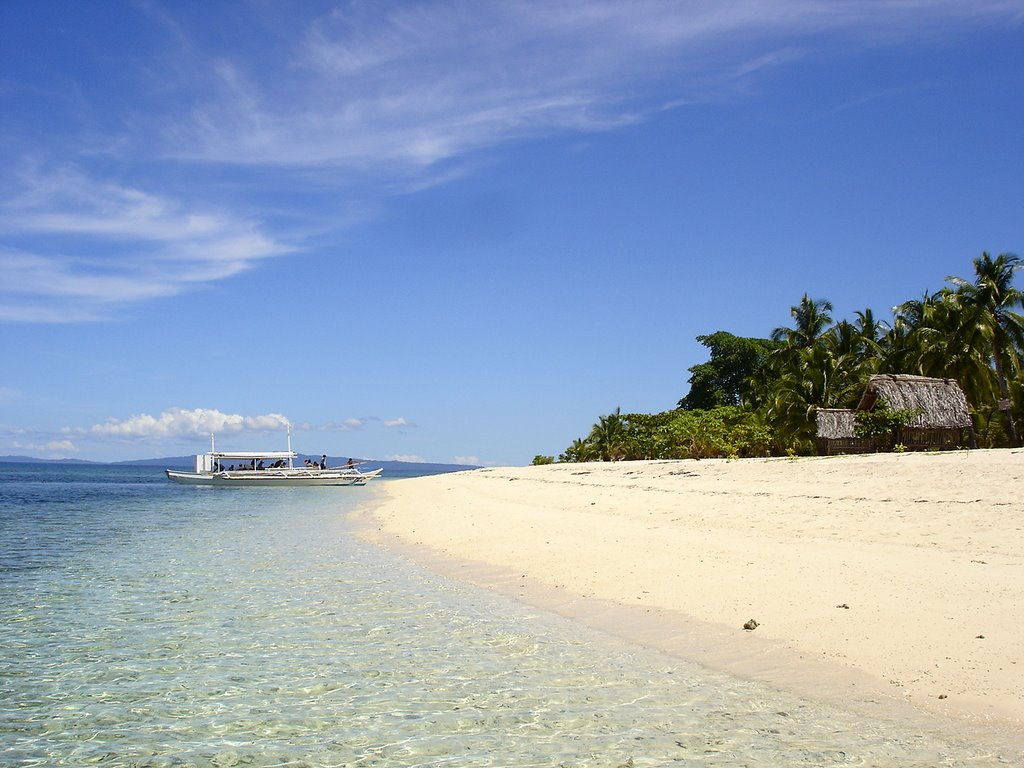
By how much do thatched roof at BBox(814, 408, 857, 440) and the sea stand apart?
82.9ft

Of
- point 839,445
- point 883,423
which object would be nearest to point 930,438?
point 883,423

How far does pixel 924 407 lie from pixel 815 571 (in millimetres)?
27277

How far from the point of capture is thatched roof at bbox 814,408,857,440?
33.6 metres

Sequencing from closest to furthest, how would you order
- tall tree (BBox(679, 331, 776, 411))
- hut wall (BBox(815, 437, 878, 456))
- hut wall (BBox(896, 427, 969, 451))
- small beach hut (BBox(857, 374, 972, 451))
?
hut wall (BBox(896, 427, 969, 451)) < small beach hut (BBox(857, 374, 972, 451)) < hut wall (BBox(815, 437, 878, 456)) < tall tree (BBox(679, 331, 776, 411))

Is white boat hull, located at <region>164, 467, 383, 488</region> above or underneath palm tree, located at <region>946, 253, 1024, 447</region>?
underneath

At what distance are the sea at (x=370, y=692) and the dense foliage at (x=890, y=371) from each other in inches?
1099

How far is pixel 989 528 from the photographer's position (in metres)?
12.0

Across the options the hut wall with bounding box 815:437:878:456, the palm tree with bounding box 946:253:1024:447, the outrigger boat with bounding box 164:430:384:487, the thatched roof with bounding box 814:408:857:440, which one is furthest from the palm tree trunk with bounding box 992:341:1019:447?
the outrigger boat with bounding box 164:430:384:487

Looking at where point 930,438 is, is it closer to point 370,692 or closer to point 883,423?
point 883,423

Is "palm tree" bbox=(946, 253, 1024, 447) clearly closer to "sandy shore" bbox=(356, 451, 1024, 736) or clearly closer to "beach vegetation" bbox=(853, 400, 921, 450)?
"beach vegetation" bbox=(853, 400, 921, 450)

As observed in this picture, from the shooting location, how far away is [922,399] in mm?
34094

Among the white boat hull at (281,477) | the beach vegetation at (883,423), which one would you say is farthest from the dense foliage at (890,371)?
the white boat hull at (281,477)

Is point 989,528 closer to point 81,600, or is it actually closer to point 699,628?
point 699,628

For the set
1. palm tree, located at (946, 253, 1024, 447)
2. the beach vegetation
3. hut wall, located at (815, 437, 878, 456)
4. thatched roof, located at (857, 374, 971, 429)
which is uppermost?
palm tree, located at (946, 253, 1024, 447)
